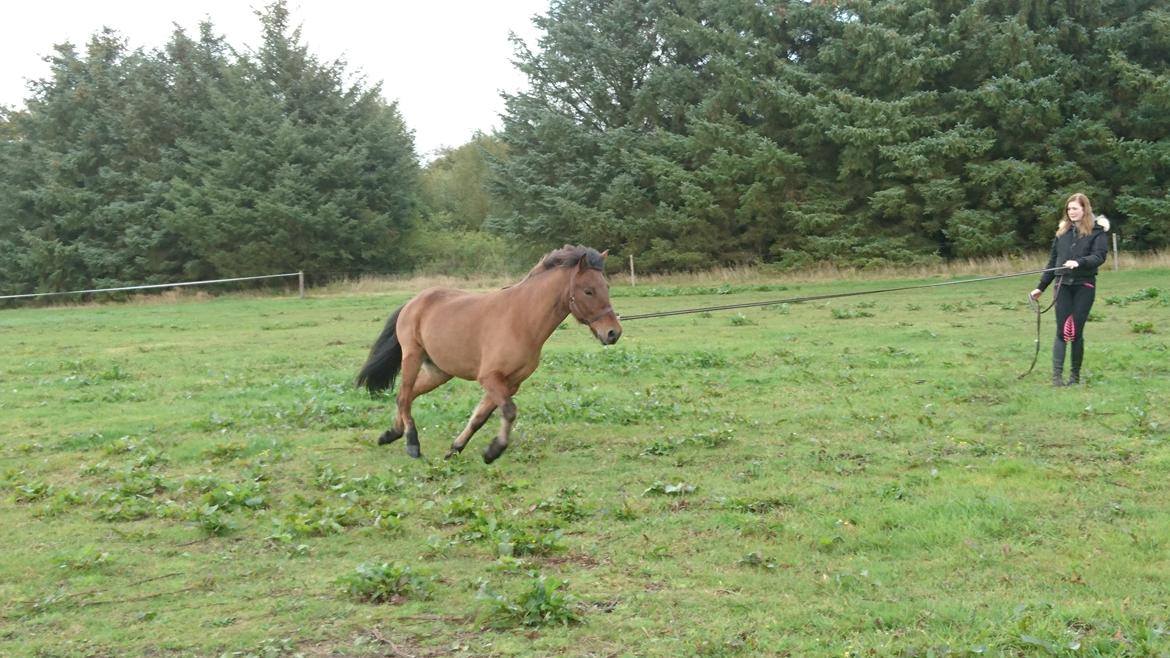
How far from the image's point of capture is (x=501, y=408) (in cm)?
825

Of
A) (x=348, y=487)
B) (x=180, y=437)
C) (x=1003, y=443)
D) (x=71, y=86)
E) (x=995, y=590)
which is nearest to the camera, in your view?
(x=995, y=590)

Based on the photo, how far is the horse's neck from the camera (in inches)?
332

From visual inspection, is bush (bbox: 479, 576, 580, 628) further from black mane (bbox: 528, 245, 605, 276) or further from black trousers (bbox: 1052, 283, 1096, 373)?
black trousers (bbox: 1052, 283, 1096, 373)

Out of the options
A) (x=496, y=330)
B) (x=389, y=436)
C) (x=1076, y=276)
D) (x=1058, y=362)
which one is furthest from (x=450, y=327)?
(x=1076, y=276)

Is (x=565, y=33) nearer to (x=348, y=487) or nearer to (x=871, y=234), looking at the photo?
(x=871, y=234)

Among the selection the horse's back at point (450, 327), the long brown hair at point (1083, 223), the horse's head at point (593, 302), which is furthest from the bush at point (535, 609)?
the long brown hair at point (1083, 223)

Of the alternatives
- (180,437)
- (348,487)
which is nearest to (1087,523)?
(348,487)

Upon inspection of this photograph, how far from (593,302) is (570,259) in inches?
21.2

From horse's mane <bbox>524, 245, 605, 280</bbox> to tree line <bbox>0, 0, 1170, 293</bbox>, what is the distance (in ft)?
90.2

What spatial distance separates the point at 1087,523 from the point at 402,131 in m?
45.0

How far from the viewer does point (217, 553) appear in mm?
5934

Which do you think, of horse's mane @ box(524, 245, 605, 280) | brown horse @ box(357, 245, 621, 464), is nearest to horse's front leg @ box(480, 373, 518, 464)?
brown horse @ box(357, 245, 621, 464)

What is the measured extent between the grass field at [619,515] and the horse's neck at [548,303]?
114 cm

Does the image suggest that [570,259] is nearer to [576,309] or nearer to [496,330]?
[576,309]
